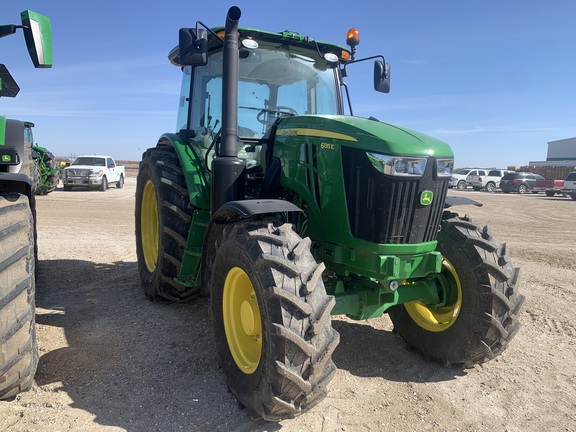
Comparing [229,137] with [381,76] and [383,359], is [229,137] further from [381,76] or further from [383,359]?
[383,359]

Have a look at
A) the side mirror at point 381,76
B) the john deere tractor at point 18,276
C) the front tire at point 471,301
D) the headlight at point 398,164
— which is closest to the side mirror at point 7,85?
the john deere tractor at point 18,276

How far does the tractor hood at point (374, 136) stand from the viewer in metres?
3.05

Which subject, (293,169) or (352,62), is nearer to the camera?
(293,169)

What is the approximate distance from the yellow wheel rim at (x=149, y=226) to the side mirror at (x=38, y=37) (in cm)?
244

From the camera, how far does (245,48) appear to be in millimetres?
4008

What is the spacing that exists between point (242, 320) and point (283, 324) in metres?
0.64

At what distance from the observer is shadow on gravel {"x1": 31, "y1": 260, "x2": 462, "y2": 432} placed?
2955 millimetres

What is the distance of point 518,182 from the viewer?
29453mm

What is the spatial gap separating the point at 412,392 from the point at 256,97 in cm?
287

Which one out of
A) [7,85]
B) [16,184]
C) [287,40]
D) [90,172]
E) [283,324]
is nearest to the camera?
[283,324]

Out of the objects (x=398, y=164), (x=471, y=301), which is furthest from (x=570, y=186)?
(x=398, y=164)

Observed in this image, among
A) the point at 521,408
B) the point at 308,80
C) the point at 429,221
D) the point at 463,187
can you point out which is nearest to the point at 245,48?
the point at 308,80

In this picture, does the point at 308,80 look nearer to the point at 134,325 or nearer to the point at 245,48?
the point at 245,48

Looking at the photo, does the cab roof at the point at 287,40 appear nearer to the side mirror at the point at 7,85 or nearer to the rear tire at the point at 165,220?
the rear tire at the point at 165,220
